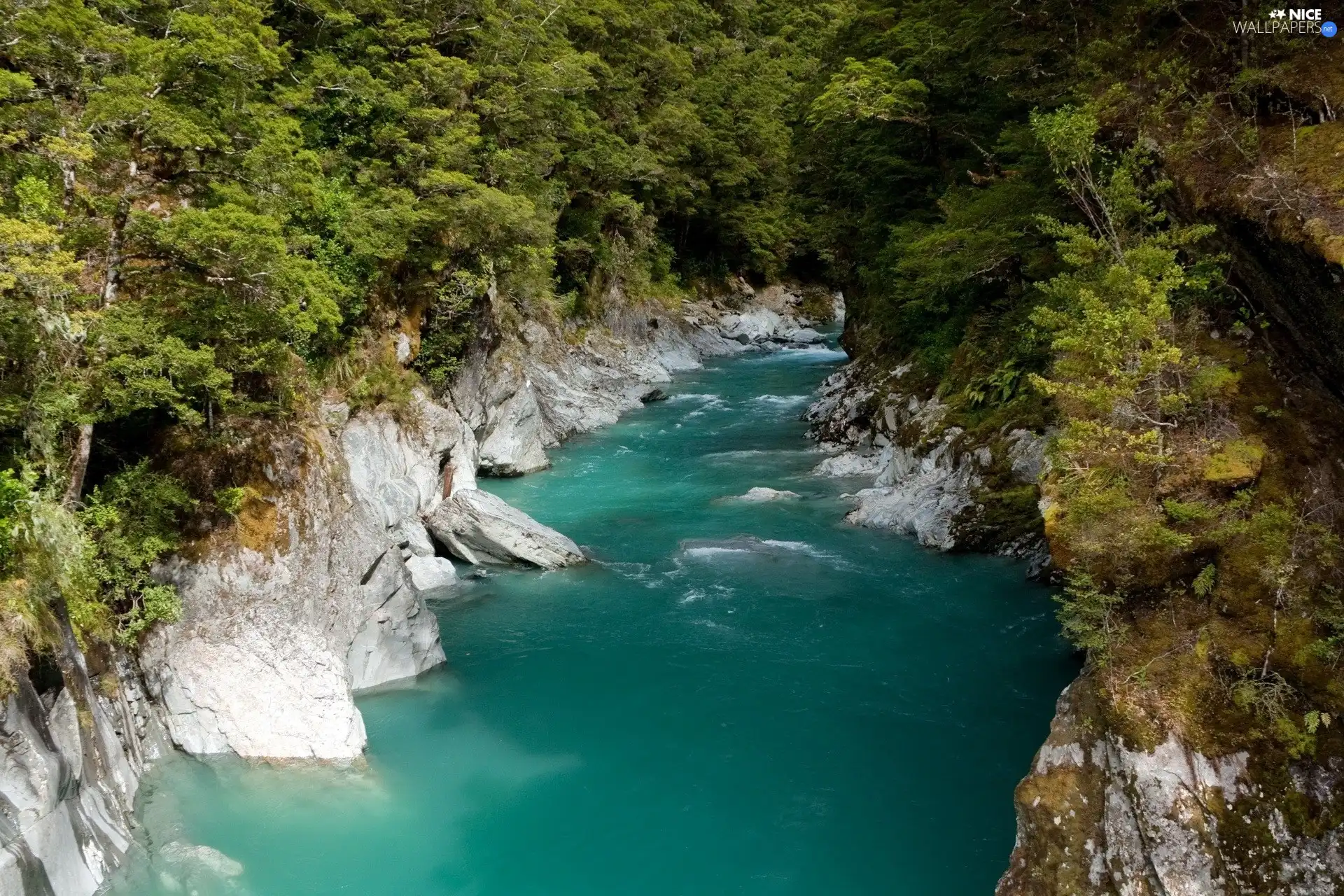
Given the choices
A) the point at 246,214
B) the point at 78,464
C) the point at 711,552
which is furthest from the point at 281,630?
the point at 711,552

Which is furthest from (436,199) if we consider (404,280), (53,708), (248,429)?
(53,708)

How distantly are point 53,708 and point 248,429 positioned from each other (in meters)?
5.22

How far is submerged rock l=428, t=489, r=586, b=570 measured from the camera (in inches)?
709

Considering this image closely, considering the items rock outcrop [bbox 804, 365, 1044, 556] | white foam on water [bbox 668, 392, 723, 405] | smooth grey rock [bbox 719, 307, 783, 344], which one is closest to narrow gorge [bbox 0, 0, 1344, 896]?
rock outcrop [bbox 804, 365, 1044, 556]

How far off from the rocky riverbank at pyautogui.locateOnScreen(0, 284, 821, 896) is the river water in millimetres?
566

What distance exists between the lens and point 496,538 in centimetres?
1830

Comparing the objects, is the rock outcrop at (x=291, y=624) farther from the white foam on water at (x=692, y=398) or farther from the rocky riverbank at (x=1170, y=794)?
the white foam on water at (x=692, y=398)

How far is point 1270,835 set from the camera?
648 centimetres

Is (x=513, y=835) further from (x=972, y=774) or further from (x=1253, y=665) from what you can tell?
(x=1253, y=665)

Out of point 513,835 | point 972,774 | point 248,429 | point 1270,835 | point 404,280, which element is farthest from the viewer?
point 404,280

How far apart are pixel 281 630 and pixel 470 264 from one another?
44.5ft

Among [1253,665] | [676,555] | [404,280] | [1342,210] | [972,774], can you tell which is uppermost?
[404,280]

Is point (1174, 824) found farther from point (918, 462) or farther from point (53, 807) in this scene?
point (918, 462)

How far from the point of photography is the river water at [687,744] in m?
9.57
